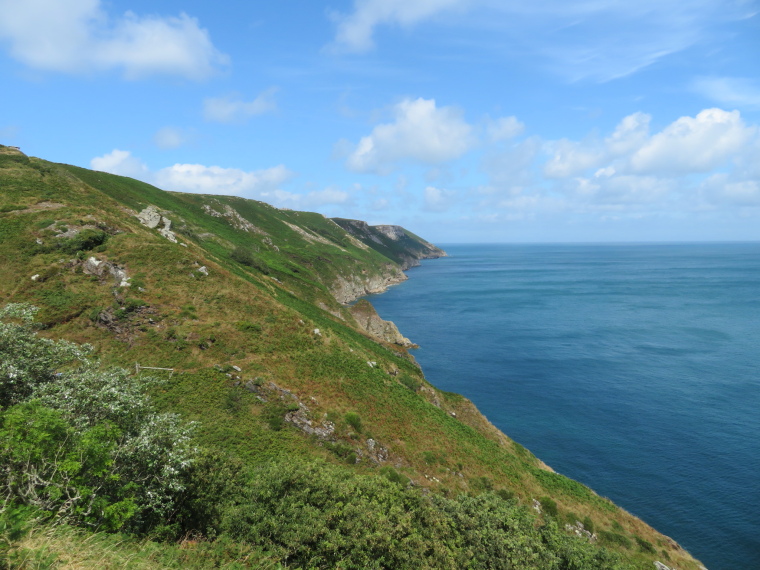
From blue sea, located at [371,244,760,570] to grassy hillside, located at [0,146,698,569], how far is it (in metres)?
8.27

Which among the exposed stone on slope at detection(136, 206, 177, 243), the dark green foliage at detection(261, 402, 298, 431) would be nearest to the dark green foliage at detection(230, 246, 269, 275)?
the exposed stone on slope at detection(136, 206, 177, 243)

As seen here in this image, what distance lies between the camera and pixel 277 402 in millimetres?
32750

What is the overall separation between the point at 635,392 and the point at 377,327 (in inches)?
2167

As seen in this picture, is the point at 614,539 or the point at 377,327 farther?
the point at 377,327

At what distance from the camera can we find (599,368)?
3086 inches

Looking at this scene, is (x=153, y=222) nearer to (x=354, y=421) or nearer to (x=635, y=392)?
(x=354, y=421)

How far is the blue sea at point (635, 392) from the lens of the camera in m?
41.9

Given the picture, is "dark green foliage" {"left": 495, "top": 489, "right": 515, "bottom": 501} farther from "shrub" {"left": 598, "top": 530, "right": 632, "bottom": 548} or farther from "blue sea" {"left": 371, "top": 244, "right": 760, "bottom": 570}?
"blue sea" {"left": 371, "top": 244, "right": 760, "bottom": 570}

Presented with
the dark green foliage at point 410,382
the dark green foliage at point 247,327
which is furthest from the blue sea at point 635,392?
the dark green foliage at point 247,327

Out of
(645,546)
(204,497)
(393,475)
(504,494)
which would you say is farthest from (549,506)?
(204,497)

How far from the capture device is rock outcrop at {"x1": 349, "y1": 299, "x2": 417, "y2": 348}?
9406 cm

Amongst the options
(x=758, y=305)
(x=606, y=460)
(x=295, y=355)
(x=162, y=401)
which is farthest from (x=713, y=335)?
(x=162, y=401)

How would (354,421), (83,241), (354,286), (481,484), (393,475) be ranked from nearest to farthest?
(393,475), (481,484), (354,421), (83,241), (354,286)

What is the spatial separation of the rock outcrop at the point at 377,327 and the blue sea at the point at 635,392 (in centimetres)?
550
